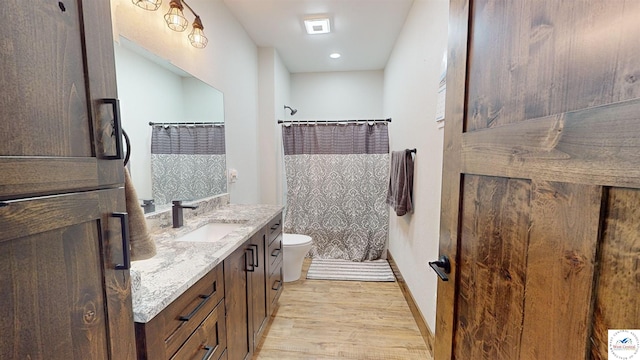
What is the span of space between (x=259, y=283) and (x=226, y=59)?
186 cm

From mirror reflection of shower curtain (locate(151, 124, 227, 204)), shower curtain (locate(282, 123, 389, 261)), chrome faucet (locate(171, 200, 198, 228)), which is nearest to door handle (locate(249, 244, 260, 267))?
chrome faucet (locate(171, 200, 198, 228))

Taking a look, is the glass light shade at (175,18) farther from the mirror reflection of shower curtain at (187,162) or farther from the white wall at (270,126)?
the white wall at (270,126)

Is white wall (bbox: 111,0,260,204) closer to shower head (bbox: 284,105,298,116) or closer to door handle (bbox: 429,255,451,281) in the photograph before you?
shower head (bbox: 284,105,298,116)

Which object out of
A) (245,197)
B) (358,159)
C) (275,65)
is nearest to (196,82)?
(245,197)

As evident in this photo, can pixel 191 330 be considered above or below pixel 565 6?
below

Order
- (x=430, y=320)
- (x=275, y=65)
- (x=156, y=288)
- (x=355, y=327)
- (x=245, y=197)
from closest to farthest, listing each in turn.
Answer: (x=156, y=288), (x=430, y=320), (x=355, y=327), (x=245, y=197), (x=275, y=65)

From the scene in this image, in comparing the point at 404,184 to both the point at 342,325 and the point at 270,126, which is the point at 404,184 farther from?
the point at 270,126

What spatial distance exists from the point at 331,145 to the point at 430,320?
6.98ft

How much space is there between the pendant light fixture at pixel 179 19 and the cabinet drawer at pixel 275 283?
1.74 m

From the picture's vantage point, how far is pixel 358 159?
322 centimetres

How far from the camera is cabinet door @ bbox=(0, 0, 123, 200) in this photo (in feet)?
1.38

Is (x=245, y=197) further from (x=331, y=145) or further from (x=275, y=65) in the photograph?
(x=275, y=65)

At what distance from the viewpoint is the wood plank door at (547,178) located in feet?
1.32

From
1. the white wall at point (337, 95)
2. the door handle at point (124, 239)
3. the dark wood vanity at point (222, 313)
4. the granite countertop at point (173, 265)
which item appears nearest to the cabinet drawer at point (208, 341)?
the dark wood vanity at point (222, 313)
